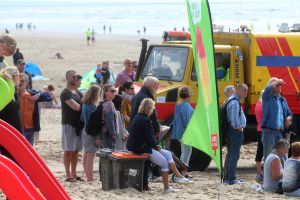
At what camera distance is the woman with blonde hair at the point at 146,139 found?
10.7m

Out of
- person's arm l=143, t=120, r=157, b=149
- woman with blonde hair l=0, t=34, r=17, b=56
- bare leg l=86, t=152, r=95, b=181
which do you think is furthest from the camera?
bare leg l=86, t=152, r=95, b=181

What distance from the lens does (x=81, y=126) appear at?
12.0 metres

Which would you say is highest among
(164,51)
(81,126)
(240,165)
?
(164,51)

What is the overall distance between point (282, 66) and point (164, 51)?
205 cm

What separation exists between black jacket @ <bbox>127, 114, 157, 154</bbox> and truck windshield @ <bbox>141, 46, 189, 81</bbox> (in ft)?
12.0

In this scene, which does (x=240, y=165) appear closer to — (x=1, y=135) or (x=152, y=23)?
(x=1, y=135)

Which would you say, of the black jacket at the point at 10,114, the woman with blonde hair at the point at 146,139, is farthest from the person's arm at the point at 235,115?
the black jacket at the point at 10,114

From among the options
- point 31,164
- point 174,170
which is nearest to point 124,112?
point 174,170

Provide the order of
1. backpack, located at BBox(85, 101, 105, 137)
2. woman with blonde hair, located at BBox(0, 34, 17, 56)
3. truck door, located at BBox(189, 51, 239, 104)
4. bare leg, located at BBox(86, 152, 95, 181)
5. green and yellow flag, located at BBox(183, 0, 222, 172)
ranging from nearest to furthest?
green and yellow flag, located at BBox(183, 0, 222, 172), woman with blonde hair, located at BBox(0, 34, 17, 56), backpack, located at BBox(85, 101, 105, 137), bare leg, located at BBox(86, 152, 95, 181), truck door, located at BBox(189, 51, 239, 104)

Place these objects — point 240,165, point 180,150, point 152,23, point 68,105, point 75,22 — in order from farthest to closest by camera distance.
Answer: point 75,22 < point 152,23 < point 240,165 < point 180,150 < point 68,105

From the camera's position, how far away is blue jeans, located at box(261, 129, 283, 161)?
41.7 feet

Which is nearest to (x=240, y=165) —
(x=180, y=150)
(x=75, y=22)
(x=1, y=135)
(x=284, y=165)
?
(x=180, y=150)

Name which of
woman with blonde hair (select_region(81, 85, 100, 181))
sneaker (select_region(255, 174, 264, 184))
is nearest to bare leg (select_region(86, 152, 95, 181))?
woman with blonde hair (select_region(81, 85, 100, 181))

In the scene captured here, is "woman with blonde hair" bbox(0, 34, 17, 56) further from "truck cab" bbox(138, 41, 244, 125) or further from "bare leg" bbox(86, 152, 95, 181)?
"truck cab" bbox(138, 41, 244, 125)
